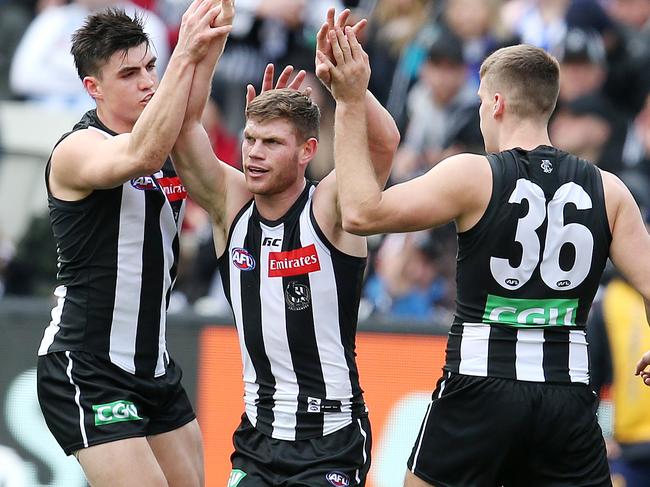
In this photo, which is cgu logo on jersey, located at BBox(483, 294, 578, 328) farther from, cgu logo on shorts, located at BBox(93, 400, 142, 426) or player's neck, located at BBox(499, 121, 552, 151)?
cgu logo on shorts, located at BBox(93, 400, 142, 426)

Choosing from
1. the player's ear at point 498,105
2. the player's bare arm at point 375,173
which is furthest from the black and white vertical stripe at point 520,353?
the player's ear at point 498,105

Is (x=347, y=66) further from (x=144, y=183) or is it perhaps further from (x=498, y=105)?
(x=144, y=183)

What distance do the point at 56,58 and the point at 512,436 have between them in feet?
24.6

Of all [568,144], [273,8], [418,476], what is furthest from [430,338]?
[273,8]

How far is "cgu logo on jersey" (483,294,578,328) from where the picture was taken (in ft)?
17.6

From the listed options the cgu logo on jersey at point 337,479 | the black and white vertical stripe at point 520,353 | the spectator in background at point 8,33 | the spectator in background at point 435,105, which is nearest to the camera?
the black and white vertical stripe at point 520,353

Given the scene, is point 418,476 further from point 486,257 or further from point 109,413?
point 109,413

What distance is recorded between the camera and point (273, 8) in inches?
463

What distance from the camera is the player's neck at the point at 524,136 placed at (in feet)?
17.9

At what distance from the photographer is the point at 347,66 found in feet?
17.2

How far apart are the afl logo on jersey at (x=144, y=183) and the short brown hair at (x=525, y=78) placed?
1.63 m

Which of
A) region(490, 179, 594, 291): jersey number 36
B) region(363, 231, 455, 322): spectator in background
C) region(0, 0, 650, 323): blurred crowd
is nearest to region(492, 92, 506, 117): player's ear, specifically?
region(490, 179, 594, 291): jersey number 36

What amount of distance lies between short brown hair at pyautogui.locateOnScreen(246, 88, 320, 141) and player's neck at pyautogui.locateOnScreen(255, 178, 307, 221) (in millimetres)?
252

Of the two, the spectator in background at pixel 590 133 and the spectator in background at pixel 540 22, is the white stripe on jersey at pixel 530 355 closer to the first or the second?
the spectator in background at pixel 590 133
